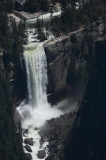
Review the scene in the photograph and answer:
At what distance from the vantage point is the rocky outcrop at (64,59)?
6905 inches

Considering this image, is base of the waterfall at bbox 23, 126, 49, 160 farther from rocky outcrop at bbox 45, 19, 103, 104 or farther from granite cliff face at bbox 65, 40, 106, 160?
rocky outcrop at bbox 45, 19, 103, 104

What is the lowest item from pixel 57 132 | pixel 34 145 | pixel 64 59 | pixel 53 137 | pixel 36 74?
pixel 34 145

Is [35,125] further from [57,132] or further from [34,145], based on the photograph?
[34,145]

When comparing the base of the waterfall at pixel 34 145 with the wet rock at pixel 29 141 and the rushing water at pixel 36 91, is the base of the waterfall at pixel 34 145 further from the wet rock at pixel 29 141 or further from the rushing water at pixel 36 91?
the rushing water at pixel 36 91

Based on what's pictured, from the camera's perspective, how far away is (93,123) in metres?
161

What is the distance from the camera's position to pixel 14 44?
576 feet

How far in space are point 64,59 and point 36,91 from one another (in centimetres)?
815

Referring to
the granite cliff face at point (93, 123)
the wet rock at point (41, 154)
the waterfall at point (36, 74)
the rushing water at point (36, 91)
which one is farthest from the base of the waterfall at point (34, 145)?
the waterfall at point (36, 74)

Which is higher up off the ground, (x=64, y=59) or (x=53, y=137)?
(x=64, y=59)

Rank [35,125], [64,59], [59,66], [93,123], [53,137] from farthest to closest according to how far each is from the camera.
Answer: [64,59] → [59,66] → [35,125] → [53,137] → [93,123]

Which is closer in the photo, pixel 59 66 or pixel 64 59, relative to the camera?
pixel 59 66

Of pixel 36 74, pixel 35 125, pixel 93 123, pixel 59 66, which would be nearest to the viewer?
pixel 93 123

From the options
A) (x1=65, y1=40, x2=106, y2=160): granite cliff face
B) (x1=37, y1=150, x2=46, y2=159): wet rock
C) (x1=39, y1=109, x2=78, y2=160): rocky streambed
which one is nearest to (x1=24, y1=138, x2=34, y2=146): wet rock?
(x1=39, y1=109, x2=78, y2=160): rocky streambed

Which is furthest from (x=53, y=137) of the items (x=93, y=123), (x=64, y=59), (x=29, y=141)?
(x=64, y=59)
